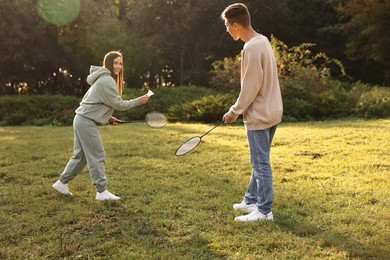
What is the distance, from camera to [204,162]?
26.5 feet

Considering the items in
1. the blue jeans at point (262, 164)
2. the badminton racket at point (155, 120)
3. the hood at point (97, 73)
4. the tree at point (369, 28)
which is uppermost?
the tree at point (369, 28)

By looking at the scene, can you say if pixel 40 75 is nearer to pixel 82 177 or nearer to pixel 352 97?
pixel 352 97

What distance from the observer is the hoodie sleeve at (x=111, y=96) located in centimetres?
544

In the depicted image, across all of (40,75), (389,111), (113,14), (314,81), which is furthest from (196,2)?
(389,111)

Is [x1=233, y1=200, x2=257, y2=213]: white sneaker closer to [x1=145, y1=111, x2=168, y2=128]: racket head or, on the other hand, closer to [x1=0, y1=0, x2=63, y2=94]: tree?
[x1=145, y1=111, x2=168, y2=128]: racket head

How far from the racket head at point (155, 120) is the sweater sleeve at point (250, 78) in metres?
1.74

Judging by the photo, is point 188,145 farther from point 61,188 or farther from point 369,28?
point 369,28

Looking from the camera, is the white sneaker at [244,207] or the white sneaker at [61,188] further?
the white sneaker at [61,188]

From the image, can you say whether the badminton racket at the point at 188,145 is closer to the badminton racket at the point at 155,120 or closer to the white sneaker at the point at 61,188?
the badminton racket at the point at 155,120

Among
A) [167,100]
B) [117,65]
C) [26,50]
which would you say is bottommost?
[167,100]

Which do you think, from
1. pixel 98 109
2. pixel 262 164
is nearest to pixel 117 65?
pixel 98 109

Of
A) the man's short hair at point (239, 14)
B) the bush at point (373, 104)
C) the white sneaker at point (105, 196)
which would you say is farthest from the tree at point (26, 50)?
the man's short hair at point (239, 14)

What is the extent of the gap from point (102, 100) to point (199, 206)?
1.77 metres

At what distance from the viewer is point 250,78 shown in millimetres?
4398
